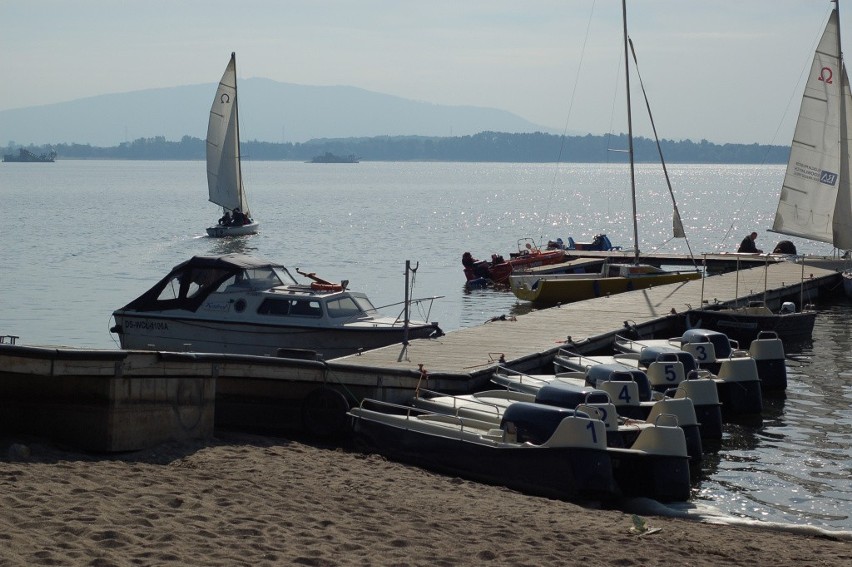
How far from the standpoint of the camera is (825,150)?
137ft

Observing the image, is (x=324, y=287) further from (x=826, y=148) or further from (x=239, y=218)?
(x=239, y=218)

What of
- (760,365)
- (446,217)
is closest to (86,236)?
(446,217)

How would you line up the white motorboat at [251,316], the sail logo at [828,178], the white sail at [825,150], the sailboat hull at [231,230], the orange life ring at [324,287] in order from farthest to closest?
the sailboat hull at [231,230], the white sail at [825,150], the sail logo at [828,178], the orange life ring at [324,287], the white motorboat at [251,316]

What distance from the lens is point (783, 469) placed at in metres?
17.5

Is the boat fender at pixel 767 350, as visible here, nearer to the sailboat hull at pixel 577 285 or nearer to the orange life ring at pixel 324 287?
the orange life ring at pixel 324 287

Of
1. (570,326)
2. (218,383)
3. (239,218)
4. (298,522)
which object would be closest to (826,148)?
(570,326)

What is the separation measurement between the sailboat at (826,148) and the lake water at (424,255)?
4.33 m

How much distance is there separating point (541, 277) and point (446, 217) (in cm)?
7405

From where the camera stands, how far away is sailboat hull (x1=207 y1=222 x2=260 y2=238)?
72125mm

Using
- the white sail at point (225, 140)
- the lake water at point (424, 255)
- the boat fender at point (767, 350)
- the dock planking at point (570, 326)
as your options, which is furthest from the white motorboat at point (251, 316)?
the white sail at point (225, 140)

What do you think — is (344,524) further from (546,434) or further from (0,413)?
(0,413)

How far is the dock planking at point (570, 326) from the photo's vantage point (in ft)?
67.2

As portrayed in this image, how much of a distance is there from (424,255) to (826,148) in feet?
93.5

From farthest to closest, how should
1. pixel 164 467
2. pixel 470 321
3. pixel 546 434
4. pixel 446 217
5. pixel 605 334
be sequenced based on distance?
pixel 446 217
pixel 470 321
pixel 605 334
pixel 546 434
pixel 164 467
